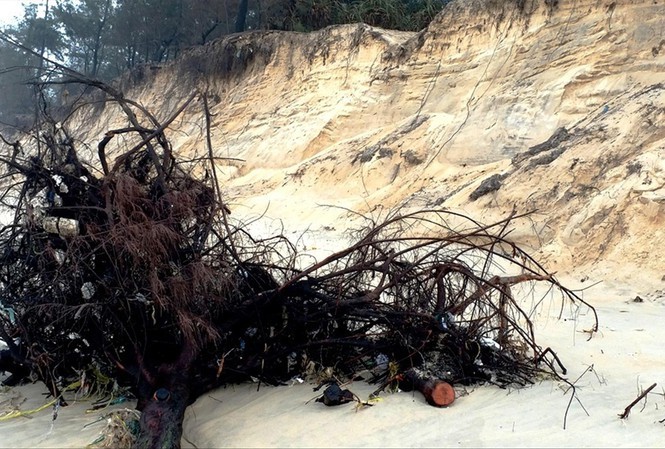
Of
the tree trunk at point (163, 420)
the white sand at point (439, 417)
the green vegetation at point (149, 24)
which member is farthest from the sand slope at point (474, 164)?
the green vegetation at point (149, 24)

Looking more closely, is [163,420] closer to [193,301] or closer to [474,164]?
[193,301]

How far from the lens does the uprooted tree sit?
415cm

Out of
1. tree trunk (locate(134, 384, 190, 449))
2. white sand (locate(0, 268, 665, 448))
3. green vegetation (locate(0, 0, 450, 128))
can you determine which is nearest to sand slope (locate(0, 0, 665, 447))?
white sand (locate(0, 268, 665, 448))

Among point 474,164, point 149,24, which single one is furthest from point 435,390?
point 149,24

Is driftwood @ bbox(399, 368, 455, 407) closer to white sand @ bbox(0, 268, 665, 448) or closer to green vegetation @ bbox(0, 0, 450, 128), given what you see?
white sand @ bbox(0, 268, 665, 448)

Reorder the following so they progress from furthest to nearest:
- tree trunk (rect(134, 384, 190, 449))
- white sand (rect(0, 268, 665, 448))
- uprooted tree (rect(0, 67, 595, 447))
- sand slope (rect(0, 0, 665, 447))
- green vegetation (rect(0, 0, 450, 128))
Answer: green vegetation (rect(0, 0, 450, 128)) → uprooted tree (rect(0, 67, 595, 447)) → sand slope (rect(0, 0, 665, 447)) → tree trunk (rect(134, 384, 190, 449)) → white sand (rect(0, 268, 665, 448))

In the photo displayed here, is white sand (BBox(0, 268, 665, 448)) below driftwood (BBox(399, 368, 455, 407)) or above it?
below

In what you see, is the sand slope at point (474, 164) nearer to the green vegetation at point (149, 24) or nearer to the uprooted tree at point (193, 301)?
the uprooted tree at point (193, 301)

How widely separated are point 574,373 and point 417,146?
30.1 ft

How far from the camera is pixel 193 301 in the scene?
13.5 ft

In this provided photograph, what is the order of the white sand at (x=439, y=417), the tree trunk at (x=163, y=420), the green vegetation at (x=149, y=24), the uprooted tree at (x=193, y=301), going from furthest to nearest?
the green vegetation at (x=149, y=24) < the uprooted tree at (x=193, y=301) < the tree trunk at (x=163, y=420) < the white sand at (x=439, y=417)

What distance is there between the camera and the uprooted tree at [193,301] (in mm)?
4152

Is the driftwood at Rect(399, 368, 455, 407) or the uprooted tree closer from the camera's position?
the driftwood at Rect(399, 368, 455, 407)

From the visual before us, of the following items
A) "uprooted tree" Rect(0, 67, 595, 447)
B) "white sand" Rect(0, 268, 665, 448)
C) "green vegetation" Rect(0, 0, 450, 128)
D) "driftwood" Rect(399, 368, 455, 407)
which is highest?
"green vegetation" Rect(0, 0, 450, 128)
